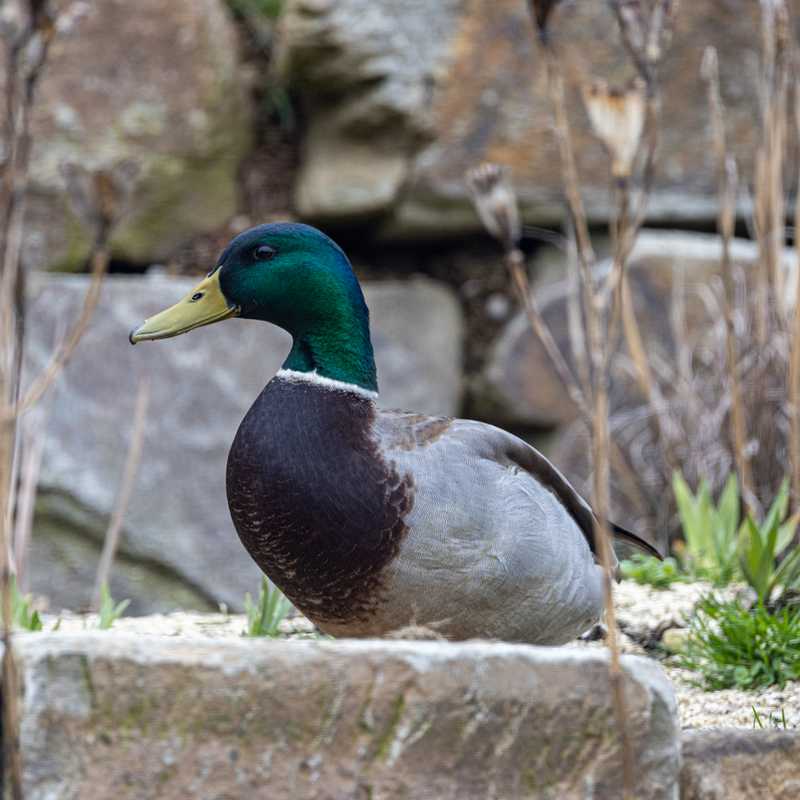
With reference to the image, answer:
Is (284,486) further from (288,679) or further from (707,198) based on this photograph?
(707,198)

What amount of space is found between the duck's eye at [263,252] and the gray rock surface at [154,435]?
6.56 ft

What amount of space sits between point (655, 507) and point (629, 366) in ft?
1.54

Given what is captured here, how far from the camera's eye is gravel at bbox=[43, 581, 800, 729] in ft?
8.00

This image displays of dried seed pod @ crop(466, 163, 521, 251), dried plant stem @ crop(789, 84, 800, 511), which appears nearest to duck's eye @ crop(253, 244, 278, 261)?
dried seed pod @ crop(466, 163, 521, 251)

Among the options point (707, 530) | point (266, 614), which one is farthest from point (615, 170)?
point (707, 530)

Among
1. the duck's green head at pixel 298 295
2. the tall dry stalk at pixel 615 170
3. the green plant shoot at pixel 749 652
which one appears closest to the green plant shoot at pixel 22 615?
the duck's green head at pixel 298 295

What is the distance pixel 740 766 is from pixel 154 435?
10.6ft

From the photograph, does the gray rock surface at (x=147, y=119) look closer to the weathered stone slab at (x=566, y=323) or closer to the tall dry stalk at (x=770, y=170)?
the weathered stone slab at (x=566, y=323)

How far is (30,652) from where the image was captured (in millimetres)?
1397

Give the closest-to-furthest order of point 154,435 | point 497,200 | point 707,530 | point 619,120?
point 619,120, point 497,200, point 707,530, point 154,435

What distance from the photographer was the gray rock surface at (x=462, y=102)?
15.0 feet

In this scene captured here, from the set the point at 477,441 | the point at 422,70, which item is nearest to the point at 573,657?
the point at 477,441

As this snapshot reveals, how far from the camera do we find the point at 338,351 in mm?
2418

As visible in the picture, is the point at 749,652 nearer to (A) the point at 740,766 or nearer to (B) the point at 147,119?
(A) the point at 740,766
